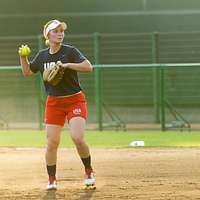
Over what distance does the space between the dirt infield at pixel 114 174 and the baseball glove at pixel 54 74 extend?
138 centimetres

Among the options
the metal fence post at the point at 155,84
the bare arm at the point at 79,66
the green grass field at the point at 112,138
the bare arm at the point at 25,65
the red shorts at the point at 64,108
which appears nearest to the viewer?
the bare arm at the point at 79,66

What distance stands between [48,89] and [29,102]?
1267 cm

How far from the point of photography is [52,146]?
332 inches

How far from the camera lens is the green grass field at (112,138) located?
1416 centimetres

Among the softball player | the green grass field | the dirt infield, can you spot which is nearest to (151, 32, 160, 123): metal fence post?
the green grass field

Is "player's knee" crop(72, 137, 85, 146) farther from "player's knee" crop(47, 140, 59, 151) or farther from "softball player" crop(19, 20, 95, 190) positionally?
"player's knee" crop(47, 140, 59, 151)

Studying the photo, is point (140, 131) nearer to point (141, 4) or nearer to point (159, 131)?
point (159, 131)

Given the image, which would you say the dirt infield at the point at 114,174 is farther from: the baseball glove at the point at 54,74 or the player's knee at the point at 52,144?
the baseball glove at the point at 54,74

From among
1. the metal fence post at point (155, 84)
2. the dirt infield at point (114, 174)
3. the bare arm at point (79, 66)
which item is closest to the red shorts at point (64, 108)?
the bare arm at point (79, 66)

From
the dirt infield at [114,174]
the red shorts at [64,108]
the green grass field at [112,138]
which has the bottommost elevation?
the green grass field at [112,138]

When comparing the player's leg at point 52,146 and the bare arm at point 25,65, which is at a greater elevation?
the bare arm at point 25,65

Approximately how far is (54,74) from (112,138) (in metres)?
7.46

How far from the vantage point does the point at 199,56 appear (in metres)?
21.4

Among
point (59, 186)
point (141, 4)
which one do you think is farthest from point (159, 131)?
point (59, 186)
